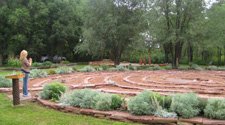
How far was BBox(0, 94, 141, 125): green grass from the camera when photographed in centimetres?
627

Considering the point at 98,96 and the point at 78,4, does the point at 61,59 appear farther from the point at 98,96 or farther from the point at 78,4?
the point at 98,96

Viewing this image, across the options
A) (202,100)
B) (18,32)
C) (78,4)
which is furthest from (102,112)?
(78,4)

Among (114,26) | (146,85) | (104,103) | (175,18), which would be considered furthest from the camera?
(114,26)

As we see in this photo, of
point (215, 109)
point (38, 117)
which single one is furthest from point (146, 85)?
point (38, 117)

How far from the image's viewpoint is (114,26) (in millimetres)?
23719

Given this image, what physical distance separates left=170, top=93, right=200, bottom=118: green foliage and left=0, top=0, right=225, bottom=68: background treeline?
50.8 ft

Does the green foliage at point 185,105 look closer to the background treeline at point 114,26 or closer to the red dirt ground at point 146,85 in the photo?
the red dirt ground at point 146,85

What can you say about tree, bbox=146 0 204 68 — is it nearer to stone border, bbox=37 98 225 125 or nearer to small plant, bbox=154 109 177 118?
stone border, bbox=37 98 225 125

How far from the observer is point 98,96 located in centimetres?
729

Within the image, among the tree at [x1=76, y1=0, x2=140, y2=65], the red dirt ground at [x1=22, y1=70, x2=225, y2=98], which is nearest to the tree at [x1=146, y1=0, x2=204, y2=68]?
the tree at [x1=76, y1=0, x2=140, y2=65]

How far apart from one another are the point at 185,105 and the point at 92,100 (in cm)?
214

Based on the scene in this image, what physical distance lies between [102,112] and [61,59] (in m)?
29.6

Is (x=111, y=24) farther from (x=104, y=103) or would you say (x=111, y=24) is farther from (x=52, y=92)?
(x=104, y=103)

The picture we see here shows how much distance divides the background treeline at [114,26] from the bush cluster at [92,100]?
15.0 metres
